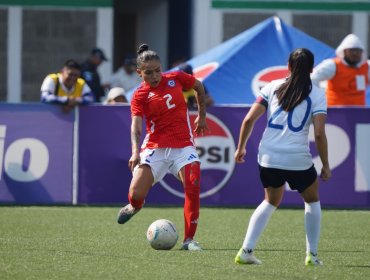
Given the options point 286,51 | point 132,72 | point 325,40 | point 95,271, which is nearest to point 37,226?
point 95,271

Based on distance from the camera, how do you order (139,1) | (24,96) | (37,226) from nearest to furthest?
(37,226), (24,96), (139,1)

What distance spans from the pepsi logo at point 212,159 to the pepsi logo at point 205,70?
245 cm

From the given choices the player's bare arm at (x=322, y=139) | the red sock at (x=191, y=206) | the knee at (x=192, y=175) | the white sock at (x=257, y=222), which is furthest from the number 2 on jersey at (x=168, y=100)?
the player's bare arm at (x=322, y=139)

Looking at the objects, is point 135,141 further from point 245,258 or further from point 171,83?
point 245,258

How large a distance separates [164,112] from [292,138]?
190 cm

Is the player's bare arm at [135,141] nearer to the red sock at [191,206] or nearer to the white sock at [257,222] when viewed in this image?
the red sock at [191,206]

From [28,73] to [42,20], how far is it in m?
1.06

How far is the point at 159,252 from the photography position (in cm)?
979

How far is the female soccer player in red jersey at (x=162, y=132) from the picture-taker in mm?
10180

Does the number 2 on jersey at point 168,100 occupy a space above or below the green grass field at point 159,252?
above

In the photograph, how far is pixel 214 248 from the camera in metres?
10.2

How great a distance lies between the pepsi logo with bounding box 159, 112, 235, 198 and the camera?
1414 cm

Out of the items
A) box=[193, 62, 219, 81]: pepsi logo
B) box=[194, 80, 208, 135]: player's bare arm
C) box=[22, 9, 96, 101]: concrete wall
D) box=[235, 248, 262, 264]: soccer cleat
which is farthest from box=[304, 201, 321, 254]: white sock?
box=[22, 9, 96, 101]: concrete wall

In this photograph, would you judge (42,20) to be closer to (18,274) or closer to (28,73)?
(28,73)
